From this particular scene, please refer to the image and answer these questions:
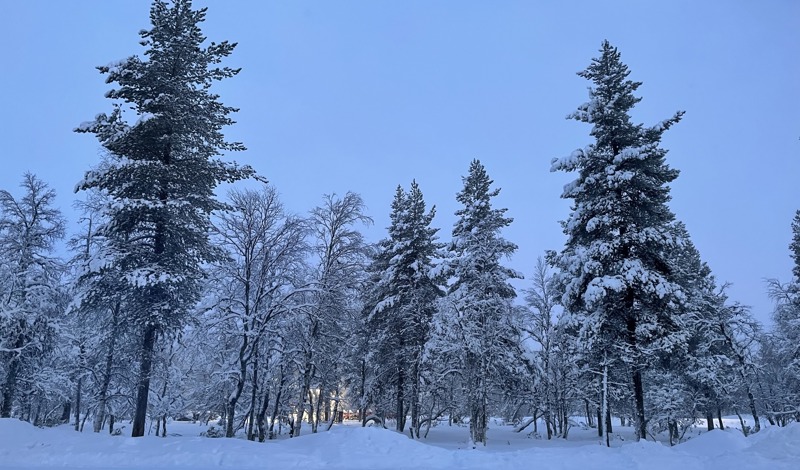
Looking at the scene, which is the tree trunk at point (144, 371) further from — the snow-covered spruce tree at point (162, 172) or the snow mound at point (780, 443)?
the snow mound at point (780, 443)

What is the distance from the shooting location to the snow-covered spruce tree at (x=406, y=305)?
1041 inches

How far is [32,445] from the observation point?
1129 centimetres

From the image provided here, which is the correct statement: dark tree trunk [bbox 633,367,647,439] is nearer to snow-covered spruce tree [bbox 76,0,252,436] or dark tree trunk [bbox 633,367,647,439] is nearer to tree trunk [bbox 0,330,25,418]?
snow-covered spruce tree [bbox 76,0,252,436]

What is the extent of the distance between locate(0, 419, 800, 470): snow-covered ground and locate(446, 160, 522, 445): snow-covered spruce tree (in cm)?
749

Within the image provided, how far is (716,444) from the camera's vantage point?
13.1 metres

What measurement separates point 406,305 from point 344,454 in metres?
15.0

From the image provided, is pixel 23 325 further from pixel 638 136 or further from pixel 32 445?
pixel 638 136

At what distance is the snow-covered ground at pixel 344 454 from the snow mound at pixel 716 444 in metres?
0.05

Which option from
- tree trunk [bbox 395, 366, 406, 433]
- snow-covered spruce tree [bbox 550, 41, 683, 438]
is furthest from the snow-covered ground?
tree trunk [bbox 395, 366, 406, 433]

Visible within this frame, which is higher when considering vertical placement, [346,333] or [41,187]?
[41,187]

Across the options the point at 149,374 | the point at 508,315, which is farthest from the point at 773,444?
the point at 149,374

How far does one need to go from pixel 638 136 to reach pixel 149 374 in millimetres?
20451

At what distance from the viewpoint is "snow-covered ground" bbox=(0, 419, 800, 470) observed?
10609 mm

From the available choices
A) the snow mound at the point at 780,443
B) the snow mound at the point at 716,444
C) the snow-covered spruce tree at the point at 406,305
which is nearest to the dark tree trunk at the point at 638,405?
the snow mound at the point at 716,444
